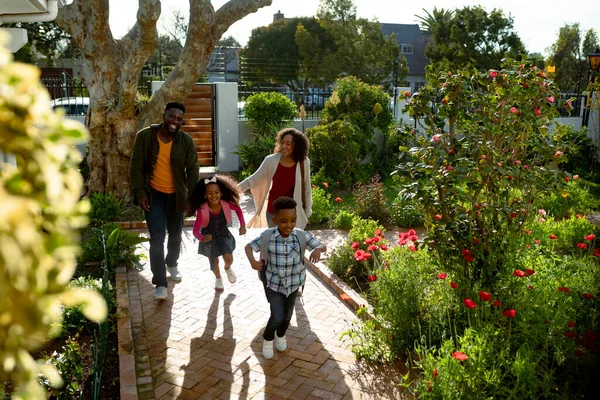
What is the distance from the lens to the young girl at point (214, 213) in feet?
20.7

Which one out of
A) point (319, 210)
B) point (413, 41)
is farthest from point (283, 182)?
point (413, 41)

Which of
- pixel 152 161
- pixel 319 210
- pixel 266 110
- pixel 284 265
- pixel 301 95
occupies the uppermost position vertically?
pixel 301 95

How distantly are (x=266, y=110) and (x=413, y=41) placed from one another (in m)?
46.7

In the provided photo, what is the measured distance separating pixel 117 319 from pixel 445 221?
3213 mm

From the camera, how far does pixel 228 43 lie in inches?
1804

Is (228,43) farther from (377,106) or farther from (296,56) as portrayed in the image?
(377,106)

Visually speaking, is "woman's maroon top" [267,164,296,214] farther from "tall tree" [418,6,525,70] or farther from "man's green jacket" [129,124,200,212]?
"tall tree" [418,6,525,70]

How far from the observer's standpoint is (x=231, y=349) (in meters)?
5.16

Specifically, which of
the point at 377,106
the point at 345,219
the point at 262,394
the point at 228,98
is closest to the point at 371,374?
the point at 262,394

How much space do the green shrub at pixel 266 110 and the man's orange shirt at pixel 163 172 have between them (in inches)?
324

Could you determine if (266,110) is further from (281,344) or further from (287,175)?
(281,344)

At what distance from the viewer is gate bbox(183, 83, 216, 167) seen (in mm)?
14742

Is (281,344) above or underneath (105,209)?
underneath

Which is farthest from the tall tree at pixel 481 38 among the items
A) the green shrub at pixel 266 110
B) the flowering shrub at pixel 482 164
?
the flowering shrub at pixel 482 164
